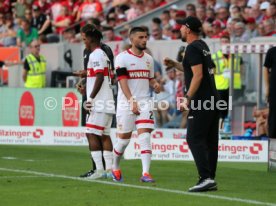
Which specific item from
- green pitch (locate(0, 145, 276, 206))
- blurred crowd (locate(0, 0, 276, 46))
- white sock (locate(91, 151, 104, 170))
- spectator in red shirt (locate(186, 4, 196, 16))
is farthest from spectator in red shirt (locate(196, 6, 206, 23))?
white sock (locate(91, 151, 104, 170))

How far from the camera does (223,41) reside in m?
21.8

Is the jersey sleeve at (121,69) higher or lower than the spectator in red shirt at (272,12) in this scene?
lower

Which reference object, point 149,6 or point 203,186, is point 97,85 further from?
point 149,6

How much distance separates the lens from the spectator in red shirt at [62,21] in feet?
99.0

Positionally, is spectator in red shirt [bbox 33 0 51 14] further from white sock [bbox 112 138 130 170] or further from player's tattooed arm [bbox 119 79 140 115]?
player's tattooed arm [bbox 119 79 140 115]

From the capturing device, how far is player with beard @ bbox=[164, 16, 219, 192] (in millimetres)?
12289

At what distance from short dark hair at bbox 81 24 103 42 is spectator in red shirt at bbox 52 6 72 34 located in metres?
15.7

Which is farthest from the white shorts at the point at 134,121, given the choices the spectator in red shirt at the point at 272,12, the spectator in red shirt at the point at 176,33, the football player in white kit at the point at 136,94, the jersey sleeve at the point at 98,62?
the spectator in red shirt at the point at 176,33

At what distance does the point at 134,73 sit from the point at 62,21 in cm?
1703

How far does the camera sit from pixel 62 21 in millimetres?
30453

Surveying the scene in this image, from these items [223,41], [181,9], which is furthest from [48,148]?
[181,9]

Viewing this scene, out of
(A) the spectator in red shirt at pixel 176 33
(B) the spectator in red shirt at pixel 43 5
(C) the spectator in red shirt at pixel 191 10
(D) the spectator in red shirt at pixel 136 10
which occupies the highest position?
(B) the spectator in red shirt at pixel 43 5

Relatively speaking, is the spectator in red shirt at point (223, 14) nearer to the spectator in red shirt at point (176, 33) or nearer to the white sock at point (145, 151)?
the spectator in red shirt at point (176, 33)

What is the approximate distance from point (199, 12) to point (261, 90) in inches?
158
